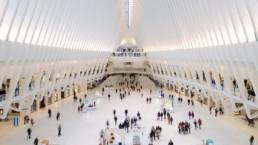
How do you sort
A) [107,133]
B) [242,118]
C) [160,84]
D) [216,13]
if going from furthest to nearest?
1. [160,84]
2. [242,118]
3. [107,133]
4. [216,13]

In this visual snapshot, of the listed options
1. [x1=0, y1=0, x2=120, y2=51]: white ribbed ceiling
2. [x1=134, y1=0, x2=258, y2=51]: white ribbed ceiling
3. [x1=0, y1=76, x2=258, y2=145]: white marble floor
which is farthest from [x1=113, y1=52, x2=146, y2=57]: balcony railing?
[x1=0, y1=76, x2=258, y2=145]: white marble floor

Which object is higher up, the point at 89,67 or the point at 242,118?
the point at 89,67

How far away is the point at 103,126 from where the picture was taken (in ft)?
61.9

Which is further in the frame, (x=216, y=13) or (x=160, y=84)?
(x=160, y=84)

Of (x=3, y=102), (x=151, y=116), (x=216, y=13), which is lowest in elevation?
(x=151, y=116)

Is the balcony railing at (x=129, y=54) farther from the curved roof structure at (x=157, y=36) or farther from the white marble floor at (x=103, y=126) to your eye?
the white marble floor at (x=103, y=126)

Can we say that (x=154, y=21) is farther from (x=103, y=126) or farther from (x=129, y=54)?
(x=129, y=54)

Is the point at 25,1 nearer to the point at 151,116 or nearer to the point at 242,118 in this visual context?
the point at 151,116

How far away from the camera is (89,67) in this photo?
1563 inches

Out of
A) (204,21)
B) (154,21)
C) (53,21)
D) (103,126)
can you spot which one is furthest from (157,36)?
(53,21)

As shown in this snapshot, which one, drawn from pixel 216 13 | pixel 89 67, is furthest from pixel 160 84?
pixel 216 13

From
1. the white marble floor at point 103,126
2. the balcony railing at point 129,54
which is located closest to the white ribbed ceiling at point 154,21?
the white marble floor at point 103,126

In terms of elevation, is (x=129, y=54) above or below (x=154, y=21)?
below

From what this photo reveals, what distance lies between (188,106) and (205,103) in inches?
77.6
